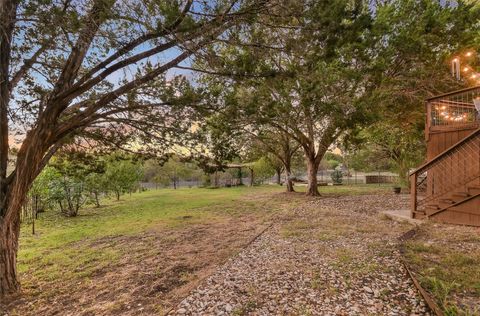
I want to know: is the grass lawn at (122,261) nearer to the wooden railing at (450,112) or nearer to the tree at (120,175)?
the tree at (120,175)

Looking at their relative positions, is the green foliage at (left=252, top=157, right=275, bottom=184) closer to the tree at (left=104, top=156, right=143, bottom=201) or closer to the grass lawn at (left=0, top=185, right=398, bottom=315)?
the tree at (left=104, top=156, right=143, bottom=201)

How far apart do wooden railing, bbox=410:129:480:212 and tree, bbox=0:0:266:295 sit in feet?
20.9

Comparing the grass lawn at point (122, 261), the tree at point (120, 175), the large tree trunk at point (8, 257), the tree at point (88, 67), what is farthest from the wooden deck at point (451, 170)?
the tree at point (120, 175)

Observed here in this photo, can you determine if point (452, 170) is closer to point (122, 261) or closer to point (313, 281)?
point (313, 281)

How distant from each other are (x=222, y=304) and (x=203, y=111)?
3.33m

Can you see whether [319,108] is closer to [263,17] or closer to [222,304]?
[263,17]

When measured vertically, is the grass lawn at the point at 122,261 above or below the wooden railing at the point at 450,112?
below

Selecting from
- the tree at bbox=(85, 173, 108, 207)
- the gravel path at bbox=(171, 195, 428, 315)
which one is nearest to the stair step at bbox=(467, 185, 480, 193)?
the gravel path at bbox=(171, 195, 428, 315)

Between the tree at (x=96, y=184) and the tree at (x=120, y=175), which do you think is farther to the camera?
the tree at (x=120, y=175)

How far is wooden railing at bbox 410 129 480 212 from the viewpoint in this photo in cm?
673

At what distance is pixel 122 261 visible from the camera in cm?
553

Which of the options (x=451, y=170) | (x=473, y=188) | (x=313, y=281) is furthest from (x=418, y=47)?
(x=313, y=281)

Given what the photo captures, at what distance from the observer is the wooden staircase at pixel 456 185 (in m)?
6.48

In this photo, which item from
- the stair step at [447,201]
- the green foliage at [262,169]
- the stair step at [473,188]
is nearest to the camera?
the stair step at [473,188]
